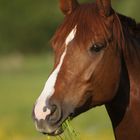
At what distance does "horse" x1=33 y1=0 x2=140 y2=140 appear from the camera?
5.38 metres

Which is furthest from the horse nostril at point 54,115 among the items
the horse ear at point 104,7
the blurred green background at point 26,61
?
the blurred green background at point 26,61

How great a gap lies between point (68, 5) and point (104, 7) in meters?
0.34

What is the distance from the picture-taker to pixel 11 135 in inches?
473

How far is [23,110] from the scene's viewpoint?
17703mm

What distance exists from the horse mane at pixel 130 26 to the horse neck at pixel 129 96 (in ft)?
0.11

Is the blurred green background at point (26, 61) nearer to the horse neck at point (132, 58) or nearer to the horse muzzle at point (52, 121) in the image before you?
the horse neck at point (132, 58)

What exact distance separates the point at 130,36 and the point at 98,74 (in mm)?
431

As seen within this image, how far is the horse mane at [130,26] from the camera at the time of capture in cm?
577

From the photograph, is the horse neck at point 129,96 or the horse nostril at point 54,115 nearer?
the horse nostril at point 54,115

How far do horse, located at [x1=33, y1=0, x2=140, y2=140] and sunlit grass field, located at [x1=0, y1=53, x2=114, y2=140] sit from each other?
86cm

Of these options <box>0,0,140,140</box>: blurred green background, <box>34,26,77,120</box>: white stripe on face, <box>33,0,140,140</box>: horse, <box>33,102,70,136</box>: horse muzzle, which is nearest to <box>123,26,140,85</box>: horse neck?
<box>33,0,140,140</box>: horse

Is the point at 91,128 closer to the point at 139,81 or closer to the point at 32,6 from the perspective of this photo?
the point at 139,81

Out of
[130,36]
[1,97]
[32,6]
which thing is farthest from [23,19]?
[130,36]

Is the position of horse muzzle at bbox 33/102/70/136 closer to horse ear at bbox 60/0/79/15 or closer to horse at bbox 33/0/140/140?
horse at bbox 33/0/140/140
